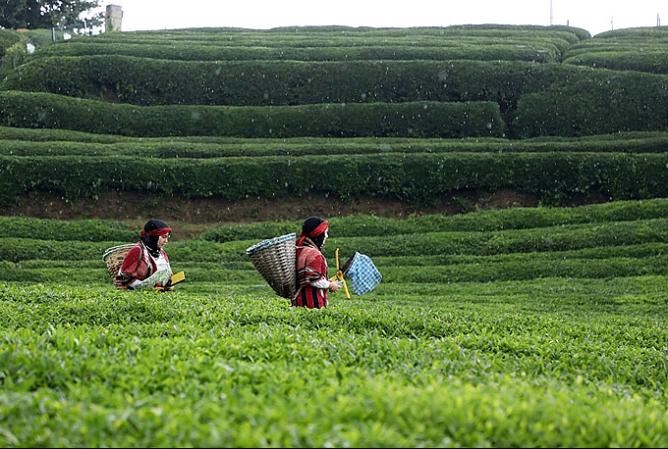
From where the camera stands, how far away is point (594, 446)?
18.0 feet

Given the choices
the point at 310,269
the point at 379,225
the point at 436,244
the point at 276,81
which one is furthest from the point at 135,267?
the point at 276,81

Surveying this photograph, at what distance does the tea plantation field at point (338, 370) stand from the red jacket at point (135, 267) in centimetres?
27

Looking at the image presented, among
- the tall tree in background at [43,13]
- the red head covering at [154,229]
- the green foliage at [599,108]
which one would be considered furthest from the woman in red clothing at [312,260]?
the tall tree in background at [43,13]

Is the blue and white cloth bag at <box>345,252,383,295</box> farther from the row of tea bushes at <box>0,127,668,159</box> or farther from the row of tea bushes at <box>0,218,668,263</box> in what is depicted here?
the row of tea bushes at <box>0,127,668,159</box>

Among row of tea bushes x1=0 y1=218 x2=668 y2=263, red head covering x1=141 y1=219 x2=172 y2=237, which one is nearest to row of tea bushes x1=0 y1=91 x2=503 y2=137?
row of tea bushes x1=0 y1=218 x2=668 y2=263

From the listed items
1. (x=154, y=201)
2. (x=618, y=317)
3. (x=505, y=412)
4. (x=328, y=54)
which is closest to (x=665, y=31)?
(x=328, y=54)

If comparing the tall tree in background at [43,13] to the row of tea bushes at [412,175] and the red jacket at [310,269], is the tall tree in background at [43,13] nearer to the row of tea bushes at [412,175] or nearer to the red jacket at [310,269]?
the row of tea bushes at [412,175]

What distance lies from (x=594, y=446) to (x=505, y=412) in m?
0.50

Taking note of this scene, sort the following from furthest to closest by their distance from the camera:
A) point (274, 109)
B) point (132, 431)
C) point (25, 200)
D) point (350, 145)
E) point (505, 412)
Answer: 1. point (274, 109)
2. point (350, 145)
3. point (25, 200)
4. point (505, 412)
5. point (132, 431)

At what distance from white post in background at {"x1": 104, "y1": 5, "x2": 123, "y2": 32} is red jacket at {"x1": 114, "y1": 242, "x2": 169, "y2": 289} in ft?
172

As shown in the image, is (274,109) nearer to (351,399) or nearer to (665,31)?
(665,31)

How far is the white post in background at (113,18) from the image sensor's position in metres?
63.3

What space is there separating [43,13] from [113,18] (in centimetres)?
556

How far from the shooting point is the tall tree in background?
58.9m
